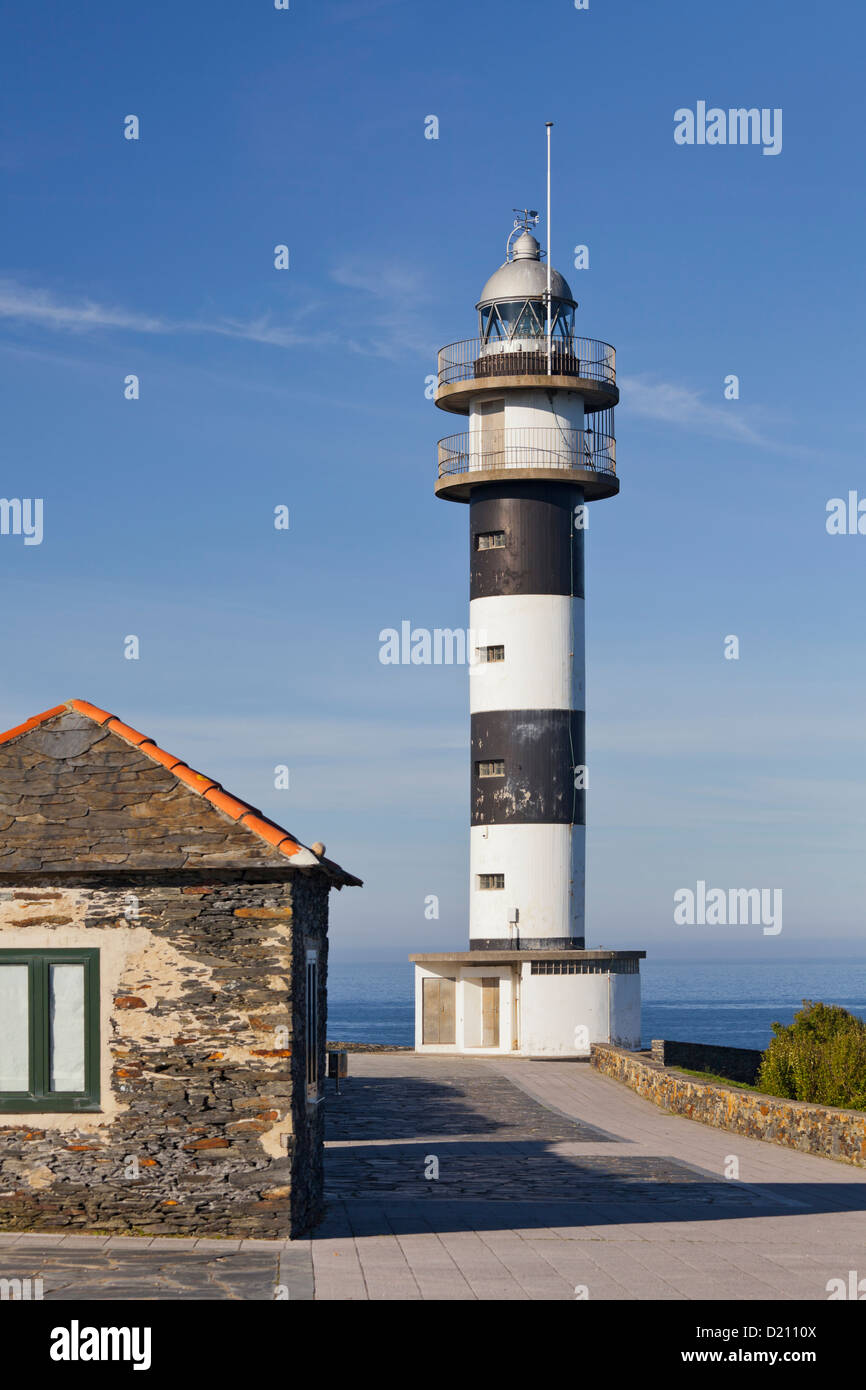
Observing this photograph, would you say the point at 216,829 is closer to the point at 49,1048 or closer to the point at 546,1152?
the point at 49,1048

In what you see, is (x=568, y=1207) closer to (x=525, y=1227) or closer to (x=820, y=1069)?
(x=525, y=1227)

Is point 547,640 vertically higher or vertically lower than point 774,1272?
higher

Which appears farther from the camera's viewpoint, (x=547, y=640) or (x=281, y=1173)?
(x=547, y=640)

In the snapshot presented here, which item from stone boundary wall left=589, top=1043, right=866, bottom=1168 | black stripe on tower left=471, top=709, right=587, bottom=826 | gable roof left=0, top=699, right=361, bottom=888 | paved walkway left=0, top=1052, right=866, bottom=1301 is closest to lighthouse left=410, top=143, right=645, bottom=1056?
black stripe on tower left=471, top=709, right=587, bottom=826

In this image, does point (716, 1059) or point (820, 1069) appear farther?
point (716, 1059)

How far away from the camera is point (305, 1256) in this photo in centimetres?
1266

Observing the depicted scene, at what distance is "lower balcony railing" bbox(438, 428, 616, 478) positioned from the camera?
34.4 meters

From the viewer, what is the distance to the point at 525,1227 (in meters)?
14.3

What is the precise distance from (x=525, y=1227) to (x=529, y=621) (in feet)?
68.1

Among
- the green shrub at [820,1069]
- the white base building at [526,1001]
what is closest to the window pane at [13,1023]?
the green shrub at [820,1069]

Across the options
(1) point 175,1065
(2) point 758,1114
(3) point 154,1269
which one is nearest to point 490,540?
(2) point 758,1114

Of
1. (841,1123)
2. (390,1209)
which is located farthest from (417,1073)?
(390,1209)

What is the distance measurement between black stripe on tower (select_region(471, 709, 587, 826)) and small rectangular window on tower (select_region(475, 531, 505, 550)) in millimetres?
3472

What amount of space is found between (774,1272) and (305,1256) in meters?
3.56
